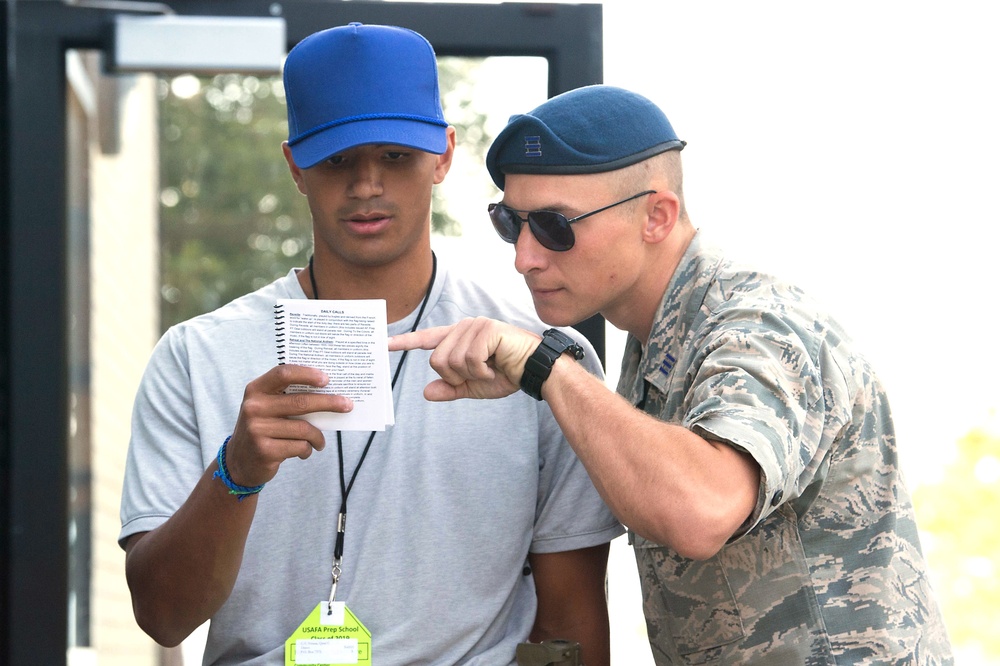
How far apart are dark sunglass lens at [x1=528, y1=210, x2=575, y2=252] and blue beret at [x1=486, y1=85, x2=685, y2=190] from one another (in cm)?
9

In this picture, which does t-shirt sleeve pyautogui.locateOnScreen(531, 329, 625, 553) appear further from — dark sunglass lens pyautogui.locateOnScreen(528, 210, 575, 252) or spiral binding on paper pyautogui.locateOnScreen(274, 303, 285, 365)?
spiral binding on paper pyautogui.locateOnScreen(274, 303, 285, 365)

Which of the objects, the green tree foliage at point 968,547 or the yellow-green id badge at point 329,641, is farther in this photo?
the green tree foliage at point 968,547

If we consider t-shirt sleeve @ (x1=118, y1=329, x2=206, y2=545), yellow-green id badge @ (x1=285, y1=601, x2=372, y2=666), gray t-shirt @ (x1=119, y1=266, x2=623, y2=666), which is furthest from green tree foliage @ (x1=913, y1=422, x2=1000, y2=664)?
t-shirt sleeve @ (x1=118, y1=329, x2=206, y2=545)

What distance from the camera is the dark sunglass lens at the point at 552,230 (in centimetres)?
234

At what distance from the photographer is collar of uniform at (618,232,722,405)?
7.55 ft

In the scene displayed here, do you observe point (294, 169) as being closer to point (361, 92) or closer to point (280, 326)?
point (361, 92)

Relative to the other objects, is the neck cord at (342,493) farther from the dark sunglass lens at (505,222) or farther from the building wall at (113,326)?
the building wall at (113,326)

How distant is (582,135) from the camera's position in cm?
231

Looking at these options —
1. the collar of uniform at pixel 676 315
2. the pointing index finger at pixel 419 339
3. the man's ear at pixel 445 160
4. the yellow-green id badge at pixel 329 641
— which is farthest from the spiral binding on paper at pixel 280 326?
the collar of uniform at pixel 676 315

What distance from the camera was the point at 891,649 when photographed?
215 cm

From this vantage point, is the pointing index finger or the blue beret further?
the blue beret

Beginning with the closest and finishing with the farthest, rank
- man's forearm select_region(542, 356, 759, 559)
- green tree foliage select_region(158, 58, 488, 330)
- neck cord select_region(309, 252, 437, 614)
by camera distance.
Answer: man's forearm select_region(542, 356, 759, 559) < neck cord select_region(309, 252, 437, 614) < green tree foliage select_region(158, 58, 488, 330)

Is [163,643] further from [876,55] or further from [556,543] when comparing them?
[876,55]

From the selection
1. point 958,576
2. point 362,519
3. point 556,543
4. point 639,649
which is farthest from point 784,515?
point 958,576
